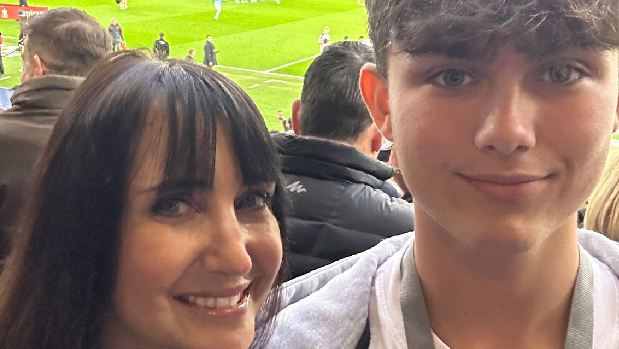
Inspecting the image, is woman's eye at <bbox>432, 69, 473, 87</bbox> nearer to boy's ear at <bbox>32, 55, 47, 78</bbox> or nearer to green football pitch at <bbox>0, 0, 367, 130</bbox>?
boy's ear at <bbox>32, 55, 47, 78</bbox>

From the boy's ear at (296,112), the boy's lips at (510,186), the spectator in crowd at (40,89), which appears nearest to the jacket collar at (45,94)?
the spectator in crowd at (40,89)

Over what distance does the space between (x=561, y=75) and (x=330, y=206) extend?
3.68 feet

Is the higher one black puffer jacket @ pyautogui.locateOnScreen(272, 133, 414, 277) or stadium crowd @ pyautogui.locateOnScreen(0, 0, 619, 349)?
stadium crowd @ pyautogui.locateOnScreen(0, 0, 619, 349)

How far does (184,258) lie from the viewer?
0.92 m

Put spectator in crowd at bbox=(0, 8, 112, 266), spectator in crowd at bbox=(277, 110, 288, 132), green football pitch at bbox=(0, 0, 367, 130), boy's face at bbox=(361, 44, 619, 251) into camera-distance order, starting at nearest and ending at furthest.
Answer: boy's face at bbox=(361, 44, 619, 251) < spectator in crowd at bbox=(0, 8, 112, 266) < spectator in crowd at bbox=(277, 110, 288, 132) < green football pitch at bbox=(0, 0, 367, 130)

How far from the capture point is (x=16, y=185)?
197 cm

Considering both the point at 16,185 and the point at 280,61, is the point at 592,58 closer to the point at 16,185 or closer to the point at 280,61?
the point at 16,185

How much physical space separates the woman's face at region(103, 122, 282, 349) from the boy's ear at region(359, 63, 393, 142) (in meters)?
0.22

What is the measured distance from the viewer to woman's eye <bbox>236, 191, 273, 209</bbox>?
40.4 inches

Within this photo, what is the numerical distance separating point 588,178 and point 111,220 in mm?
651

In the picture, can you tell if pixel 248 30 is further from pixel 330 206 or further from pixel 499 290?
pixel 499 290

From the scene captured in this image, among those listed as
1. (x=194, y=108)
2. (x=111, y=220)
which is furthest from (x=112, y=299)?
(x=194, y=108)

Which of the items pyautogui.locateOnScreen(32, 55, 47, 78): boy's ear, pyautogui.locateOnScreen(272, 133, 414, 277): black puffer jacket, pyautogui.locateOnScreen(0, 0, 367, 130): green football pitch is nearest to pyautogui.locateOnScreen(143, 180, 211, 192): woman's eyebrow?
pyautogui.locateOnScreen(272, 133, 414, 277): black puffer jacket

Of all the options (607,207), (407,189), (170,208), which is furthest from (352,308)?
(607,207)
